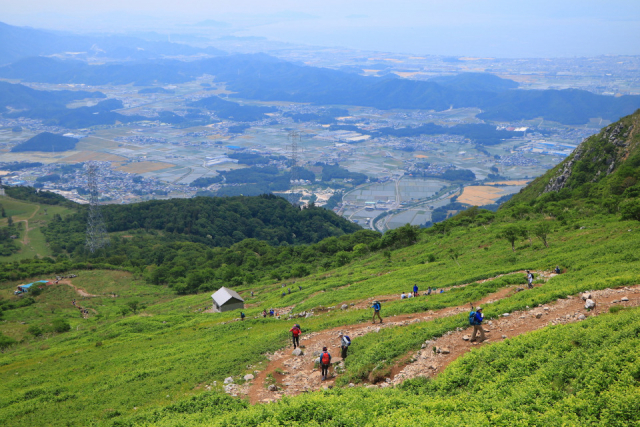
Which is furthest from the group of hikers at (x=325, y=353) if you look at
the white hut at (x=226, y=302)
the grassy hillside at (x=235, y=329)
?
the white hut at (x=226, y=302)

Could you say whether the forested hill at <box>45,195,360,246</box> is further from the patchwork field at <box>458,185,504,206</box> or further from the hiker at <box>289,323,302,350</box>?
the hiker at <box>289,323,302,350</box>

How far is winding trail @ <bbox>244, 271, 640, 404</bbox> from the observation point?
16.0 m

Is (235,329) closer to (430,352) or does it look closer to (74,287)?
(430,352)

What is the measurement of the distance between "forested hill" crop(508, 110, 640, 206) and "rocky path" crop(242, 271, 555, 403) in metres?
31.6

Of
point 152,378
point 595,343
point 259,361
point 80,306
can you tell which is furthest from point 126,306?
point 595,343

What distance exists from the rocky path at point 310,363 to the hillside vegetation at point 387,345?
25 cm

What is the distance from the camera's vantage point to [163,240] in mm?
95938

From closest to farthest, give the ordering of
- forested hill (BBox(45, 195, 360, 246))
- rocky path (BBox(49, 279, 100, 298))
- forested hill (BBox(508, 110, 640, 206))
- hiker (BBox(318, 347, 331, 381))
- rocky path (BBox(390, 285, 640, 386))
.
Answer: rocky path (BBox(390, 285, 640, 386)) → hiker (BBox(318, 347, 331, 381)) → forested hill (BBox(508, 110, 640, 206)) → rocky path (BBox(49, 279, 100, 298)) → forested hill (BBox(45, 195, 360, 246))

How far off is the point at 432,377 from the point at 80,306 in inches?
1873

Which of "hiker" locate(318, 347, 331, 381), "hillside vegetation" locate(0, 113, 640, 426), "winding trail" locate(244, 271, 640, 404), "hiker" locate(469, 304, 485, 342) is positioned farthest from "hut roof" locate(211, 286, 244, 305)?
"hiker" locate(469, 304, 485, 342)

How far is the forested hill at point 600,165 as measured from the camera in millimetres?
48500

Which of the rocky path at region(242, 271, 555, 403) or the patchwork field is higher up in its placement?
the rocky path at region(242, 271, 555, 403)

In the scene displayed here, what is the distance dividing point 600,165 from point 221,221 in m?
81.4

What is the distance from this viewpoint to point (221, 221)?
109 meters
